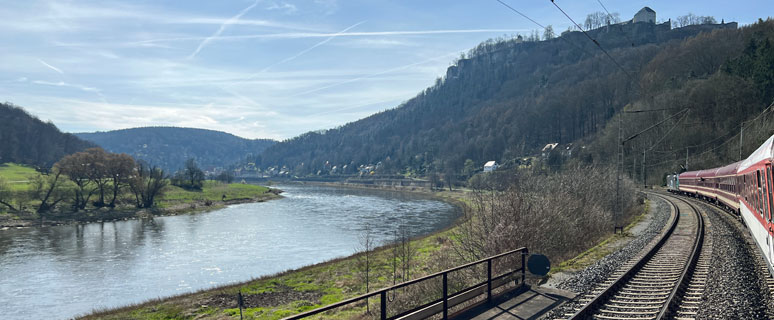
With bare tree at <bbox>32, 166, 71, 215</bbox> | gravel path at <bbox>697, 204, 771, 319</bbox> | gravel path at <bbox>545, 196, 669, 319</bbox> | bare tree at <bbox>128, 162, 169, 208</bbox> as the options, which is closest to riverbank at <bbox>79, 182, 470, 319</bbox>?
gravel path at <bbox>545, 196, 669, 319</bbox>

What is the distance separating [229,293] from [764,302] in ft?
83.6

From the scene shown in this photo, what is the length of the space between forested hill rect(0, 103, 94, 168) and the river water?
14235 centimetres

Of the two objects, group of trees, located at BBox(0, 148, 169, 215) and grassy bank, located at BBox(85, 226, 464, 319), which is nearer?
grassy bank, located at BBox(85, 226, 464, 319)

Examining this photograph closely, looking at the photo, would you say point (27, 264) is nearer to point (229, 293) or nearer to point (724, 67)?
point (229, 293)

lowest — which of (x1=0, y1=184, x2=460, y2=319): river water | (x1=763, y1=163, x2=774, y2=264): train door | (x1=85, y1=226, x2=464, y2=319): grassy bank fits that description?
(x1=0, y1=184, x2=460, y2=319): river water

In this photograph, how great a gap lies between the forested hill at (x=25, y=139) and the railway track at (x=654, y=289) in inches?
8081

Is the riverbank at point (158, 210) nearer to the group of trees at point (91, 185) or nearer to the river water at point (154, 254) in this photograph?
the group of trees at point (91, 185)

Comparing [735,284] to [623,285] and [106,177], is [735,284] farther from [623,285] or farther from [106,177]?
[106,177]

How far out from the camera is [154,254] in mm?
41781

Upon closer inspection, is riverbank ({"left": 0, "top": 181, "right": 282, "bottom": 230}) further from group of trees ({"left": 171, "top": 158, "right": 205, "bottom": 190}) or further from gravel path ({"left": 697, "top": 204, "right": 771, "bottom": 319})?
gravel path ({"left": 697, "top": 204, "right": 771, "bottom": 319})

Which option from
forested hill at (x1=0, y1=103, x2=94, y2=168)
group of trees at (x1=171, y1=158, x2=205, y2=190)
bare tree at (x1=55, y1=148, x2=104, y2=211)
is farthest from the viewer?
forested hill at (x1=0, y1=103, x2=94, y2=168)

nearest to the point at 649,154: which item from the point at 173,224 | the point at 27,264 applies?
the point at 173,224

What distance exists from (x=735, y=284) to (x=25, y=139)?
772 ft

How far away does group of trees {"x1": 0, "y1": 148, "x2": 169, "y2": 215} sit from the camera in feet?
249
